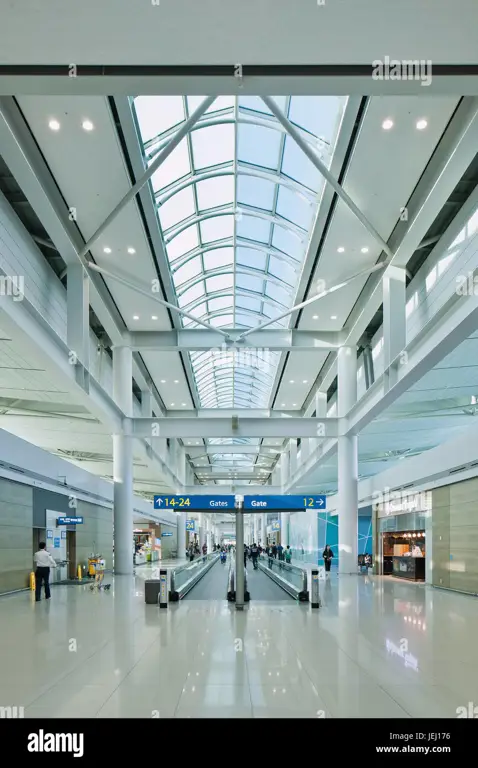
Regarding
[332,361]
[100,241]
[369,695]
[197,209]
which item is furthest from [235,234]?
[369,695]

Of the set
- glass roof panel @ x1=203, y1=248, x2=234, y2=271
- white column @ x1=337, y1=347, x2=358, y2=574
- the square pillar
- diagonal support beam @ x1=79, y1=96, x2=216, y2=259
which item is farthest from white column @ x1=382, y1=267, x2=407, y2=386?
the square pillar

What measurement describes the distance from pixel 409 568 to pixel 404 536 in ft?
4.47

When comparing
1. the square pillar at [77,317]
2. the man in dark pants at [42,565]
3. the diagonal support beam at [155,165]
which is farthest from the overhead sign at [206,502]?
the diagonal support beam at [155,165]

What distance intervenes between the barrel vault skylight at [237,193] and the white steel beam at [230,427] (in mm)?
4422

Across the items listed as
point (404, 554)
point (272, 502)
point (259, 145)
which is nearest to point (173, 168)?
point (259, 145)

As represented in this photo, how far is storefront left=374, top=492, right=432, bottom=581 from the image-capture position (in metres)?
23.8

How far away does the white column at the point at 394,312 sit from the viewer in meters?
18.8

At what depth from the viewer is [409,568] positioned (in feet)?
86.4

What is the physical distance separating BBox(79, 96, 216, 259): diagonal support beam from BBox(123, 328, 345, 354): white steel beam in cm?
994

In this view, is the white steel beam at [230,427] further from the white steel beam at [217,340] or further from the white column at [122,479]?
the white steel beam at [217,340]

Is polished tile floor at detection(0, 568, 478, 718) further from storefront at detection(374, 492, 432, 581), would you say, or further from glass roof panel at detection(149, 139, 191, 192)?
glass roof panel at detection(149, 139, 191, 192)

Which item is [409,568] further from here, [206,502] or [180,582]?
[206,502]
